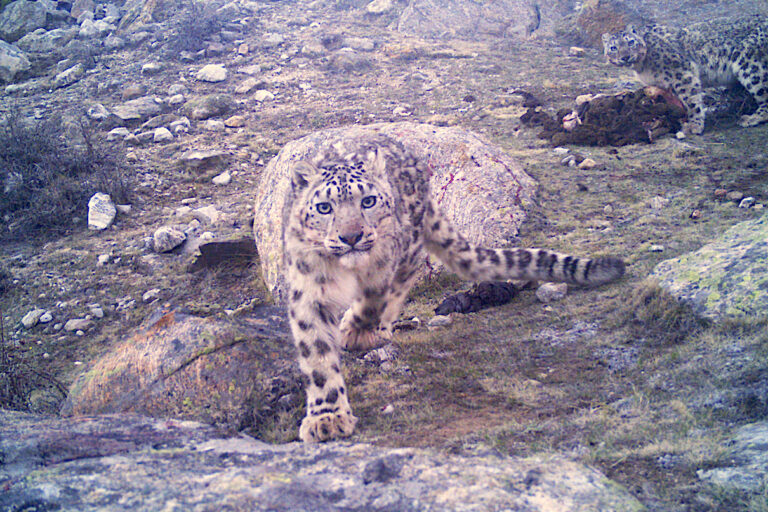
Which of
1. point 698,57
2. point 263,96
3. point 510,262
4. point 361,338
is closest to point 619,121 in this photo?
point 698,57

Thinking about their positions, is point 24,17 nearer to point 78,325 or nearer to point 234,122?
point 234,122

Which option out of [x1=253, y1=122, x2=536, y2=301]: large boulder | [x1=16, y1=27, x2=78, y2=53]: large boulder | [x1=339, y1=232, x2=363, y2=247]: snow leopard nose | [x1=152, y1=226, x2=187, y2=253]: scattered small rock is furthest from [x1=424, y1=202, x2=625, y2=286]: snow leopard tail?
[x1=16, y1=27, x2=78, y2=53]: large boulder

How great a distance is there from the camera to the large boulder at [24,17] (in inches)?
764

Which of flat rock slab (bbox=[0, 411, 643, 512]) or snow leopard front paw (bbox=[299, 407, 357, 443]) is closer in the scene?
flat rock slab (bbox=[0, 411, 643, 512])

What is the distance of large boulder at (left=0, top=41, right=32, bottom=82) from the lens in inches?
630

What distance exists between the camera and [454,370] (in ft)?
13.7

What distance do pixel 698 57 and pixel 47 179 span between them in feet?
41.1

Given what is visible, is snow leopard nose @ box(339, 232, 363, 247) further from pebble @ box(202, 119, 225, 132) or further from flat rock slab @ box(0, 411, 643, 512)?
pebble @ box(202, 119, 225, 132)

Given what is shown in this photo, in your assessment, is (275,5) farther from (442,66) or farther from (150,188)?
(150,188)

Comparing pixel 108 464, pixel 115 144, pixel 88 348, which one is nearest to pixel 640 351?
pixel 108 464

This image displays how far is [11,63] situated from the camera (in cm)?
1614

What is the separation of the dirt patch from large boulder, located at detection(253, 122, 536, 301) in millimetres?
2511

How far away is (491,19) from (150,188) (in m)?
14.5

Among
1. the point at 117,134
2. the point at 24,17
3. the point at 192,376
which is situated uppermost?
the point at 24,17
